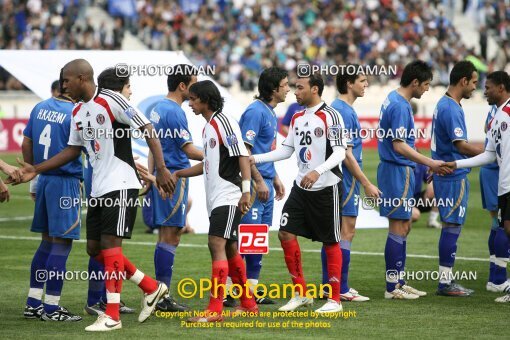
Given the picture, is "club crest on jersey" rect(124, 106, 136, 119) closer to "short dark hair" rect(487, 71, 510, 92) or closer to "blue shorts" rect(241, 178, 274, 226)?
"blue shorts" rect(241, 178, 274, 226)

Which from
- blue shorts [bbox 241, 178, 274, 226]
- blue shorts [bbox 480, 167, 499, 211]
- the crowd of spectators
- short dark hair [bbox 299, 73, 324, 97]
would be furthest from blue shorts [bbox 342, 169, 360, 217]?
the crowd of spectators

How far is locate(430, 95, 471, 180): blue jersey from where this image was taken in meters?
10.8

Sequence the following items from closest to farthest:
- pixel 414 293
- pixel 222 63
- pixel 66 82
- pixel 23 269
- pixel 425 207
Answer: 1. pixel 66 82
2. pixel 414 293
3. pixel 23 269
4. pixel 425 207
5. pixel 222 63

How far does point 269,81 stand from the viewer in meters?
10.5

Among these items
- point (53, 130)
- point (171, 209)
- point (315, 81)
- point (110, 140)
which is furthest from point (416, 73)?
point (53, 130)

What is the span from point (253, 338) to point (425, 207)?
33.7 ft

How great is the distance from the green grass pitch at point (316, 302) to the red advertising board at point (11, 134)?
12.3 meters

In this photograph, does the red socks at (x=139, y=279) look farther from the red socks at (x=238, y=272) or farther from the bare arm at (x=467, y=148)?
the bare arm at (x=467, y=148)

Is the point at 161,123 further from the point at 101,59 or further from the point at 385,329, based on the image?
the point at 101,59

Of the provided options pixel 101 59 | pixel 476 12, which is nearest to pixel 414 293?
pixel 101 59

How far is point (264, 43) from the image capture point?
130 feet

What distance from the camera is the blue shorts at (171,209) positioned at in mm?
10078

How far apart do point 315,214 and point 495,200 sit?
290cm

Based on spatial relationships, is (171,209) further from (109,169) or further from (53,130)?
(53,130)
